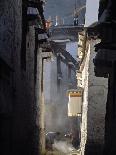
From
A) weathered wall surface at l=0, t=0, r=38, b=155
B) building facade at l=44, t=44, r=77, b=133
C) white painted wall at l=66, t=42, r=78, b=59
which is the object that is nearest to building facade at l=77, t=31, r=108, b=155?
weathered wall surface at l=0, t=0, r=38, b=155

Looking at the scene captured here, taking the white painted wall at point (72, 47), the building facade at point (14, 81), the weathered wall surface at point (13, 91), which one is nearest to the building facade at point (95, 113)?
the building facade at point (14, 81)

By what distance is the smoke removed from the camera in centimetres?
2710

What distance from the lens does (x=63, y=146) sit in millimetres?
28500

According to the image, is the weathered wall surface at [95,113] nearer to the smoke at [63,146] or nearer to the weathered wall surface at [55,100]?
the smoke at [63,146]

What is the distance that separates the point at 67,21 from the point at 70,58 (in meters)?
12.6

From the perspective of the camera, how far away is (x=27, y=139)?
1402 centimetres

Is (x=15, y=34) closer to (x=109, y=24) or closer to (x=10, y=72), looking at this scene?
(x=10, y=72)

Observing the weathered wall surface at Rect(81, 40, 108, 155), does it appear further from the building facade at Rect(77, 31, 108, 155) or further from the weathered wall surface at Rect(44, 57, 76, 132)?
the weathered wall surface at Rect(44, 57, 76, 132)

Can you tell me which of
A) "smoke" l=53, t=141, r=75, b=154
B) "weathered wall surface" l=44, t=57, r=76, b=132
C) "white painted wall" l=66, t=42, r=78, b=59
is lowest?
"smoke" l=53, t=141, r=75, b=154

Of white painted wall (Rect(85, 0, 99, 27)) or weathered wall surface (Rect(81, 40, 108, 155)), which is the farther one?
white painted wall (Rect(85, 0, 99, 27))

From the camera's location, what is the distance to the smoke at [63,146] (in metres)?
27.1

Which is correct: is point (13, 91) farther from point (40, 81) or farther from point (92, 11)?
point (40, 81)

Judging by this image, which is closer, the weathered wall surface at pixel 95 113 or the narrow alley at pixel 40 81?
the narrow alley at pixel 40 81

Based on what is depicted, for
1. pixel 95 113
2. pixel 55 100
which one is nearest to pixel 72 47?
pixel 55 100
